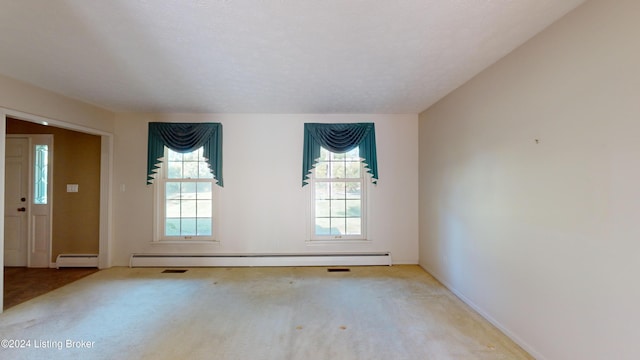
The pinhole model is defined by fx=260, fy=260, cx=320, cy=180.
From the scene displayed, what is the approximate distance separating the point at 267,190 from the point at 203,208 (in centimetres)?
109

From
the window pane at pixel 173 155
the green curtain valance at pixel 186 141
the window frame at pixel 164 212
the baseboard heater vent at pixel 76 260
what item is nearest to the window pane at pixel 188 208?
the window frame at pixel 164 212

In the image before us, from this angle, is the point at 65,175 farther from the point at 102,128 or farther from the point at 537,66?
the point at 537,66

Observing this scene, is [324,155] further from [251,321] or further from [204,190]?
[251,321]

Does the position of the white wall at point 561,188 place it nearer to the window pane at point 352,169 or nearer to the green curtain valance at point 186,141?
the window pane at point 352,169

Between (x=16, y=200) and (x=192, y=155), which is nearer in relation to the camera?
(x=16, y=200)

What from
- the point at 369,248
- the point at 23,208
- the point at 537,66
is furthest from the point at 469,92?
the point at 23,208

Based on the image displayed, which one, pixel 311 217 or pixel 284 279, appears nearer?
pixel 284 279

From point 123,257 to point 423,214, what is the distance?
4803mm

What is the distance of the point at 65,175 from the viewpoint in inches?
162

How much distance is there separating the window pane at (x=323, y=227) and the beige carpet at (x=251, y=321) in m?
0.82

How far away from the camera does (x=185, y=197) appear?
427cm

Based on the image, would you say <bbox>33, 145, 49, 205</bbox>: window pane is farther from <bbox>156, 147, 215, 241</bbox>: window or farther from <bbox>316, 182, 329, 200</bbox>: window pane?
<bbox>316, 182, 329, 200</bbox>: window pane

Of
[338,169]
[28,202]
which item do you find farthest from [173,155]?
[338,169]

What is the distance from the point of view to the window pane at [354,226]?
4332 mm
